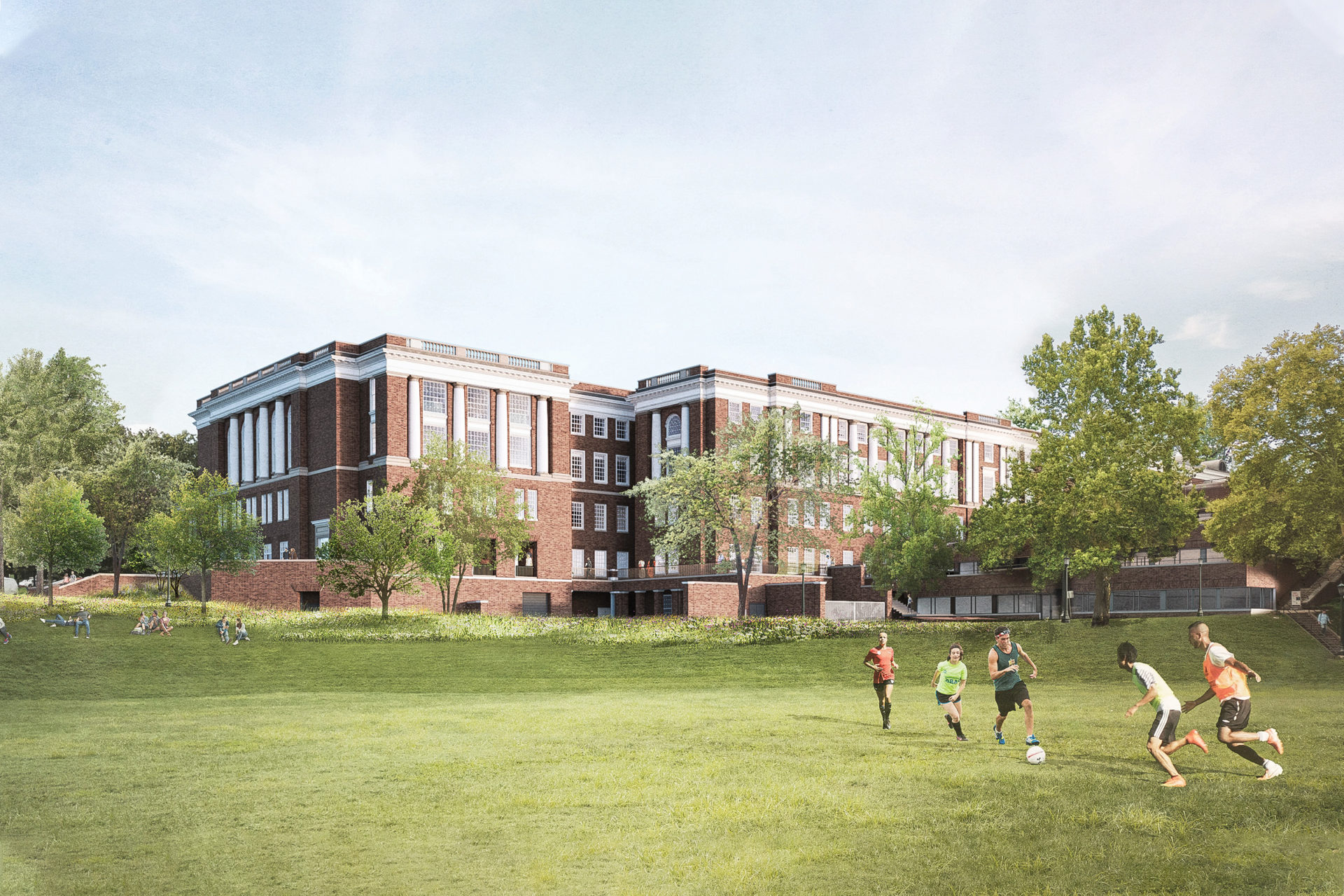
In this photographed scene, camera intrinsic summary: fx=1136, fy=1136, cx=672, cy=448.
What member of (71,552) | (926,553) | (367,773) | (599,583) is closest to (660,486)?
(926,553)

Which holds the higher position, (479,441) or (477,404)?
A: (477,404)

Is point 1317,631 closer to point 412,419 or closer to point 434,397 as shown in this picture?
point 412,419

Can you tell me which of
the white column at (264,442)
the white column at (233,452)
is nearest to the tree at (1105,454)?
the white column at (264,442)

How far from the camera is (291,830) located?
38.9 ft

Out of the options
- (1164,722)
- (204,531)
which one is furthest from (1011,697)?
(204,531)

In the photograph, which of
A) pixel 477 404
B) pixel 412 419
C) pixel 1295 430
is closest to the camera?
pixel 1295 430

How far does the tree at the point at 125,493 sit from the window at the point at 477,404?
1799 cm

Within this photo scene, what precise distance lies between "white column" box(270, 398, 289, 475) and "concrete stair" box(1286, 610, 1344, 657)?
60460mm

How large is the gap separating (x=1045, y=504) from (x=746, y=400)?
125 ft

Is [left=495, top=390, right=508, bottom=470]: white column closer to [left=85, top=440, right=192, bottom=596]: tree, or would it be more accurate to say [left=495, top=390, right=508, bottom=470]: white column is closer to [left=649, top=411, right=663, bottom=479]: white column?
[left=649, top=411, right=663, bottom=479]: white column

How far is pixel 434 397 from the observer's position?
239 feet

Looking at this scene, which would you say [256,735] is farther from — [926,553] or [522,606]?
[522,606]

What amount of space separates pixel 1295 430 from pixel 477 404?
64.2m

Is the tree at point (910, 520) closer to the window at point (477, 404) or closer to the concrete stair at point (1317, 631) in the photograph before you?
the concrete stair at point (1317, 631)
